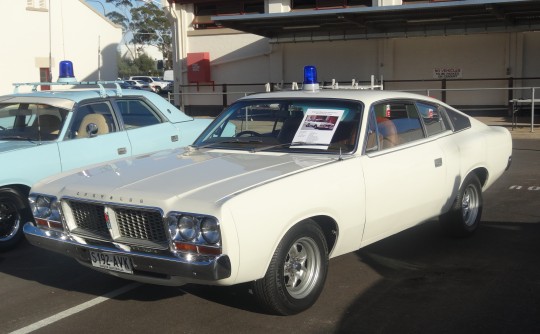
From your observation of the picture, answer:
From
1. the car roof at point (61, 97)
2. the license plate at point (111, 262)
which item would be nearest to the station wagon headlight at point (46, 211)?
the license plate at point (111, 262)

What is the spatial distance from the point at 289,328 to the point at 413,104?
8.96 feet

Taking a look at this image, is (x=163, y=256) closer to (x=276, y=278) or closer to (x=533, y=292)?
(x=276, y=278)

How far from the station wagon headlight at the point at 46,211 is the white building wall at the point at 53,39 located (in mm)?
21630

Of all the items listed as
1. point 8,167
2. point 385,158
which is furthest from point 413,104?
point 8,167

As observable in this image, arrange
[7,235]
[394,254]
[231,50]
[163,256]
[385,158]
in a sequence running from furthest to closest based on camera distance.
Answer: [231,50]
[7,235]
[394,254]
[385,158]
[163,256]

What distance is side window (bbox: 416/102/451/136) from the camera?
6148mm

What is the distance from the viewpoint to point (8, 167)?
20.8ft

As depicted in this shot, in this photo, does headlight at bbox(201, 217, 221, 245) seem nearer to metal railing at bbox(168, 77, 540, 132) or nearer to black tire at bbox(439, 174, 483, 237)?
black tire at bbox(439, 174, 483, 237)

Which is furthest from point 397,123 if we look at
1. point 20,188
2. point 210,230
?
point 20,188

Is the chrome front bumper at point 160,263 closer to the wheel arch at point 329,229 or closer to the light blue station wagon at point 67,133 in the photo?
the wheel arch at point 329,229

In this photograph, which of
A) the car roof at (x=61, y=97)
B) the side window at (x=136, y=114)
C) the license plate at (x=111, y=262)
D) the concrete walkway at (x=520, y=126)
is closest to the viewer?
the license plate at (x=111, y=262)

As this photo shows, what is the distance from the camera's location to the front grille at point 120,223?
4.21m

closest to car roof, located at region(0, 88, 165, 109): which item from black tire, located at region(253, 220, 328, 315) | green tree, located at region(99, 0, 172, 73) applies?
black tire, located at region(253, 220, 328, 315)

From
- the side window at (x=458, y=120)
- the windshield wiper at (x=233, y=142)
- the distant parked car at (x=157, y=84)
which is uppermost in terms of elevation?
the distant parked car at (x=157, y=84)
